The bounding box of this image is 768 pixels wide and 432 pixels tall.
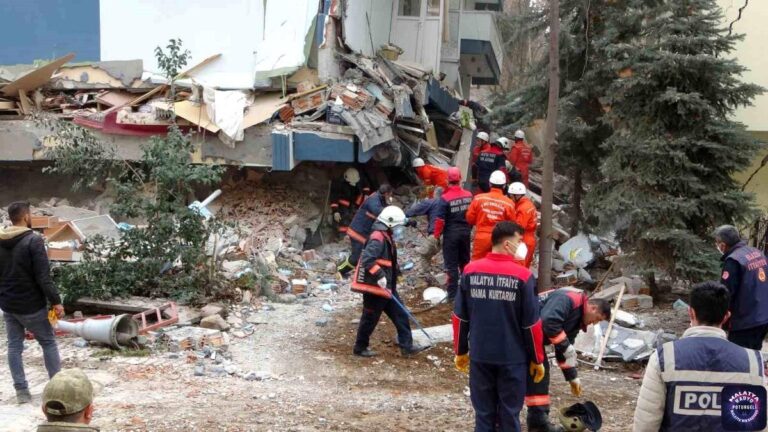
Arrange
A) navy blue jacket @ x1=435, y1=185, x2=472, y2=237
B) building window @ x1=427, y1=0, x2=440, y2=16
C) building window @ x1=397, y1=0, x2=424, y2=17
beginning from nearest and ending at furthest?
1. navy blue jacket @ x1=435, y1=185, x2=472, y2=237
2. building window @ x1=427, y1=0, x2=440, y2=16
3. building window @ x1=397, y1=0, x2=424, y2=17

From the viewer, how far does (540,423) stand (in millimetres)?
5246

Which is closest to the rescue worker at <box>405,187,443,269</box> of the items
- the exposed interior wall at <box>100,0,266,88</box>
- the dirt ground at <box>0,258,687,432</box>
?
the dirt ground at <box>0,258,687,432</box>

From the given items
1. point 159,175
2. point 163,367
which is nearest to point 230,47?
point 159,175

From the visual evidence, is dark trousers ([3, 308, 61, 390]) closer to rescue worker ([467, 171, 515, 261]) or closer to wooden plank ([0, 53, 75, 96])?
rescue worker ([467, 171, 515, 261])

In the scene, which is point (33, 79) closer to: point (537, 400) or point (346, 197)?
point (346, 197)

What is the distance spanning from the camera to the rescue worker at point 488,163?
14.2m

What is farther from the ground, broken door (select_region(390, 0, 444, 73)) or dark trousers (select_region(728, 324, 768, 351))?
broken door (select_region(390, 0, 444, 73))

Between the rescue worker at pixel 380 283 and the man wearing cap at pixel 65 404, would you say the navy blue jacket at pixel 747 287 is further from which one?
the man wearing cap at pixel 65 404

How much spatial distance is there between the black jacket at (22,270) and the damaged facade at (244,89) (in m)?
6.79

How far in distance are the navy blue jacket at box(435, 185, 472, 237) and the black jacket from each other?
210 inches

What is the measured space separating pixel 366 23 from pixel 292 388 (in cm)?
1068

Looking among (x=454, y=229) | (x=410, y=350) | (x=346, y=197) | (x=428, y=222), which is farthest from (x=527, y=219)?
(x=346, y=197)

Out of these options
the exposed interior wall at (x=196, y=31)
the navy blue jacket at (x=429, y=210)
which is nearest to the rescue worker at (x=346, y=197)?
the exposed interior wall at (x=196, y=31)

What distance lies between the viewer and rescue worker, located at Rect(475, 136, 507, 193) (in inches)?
558
